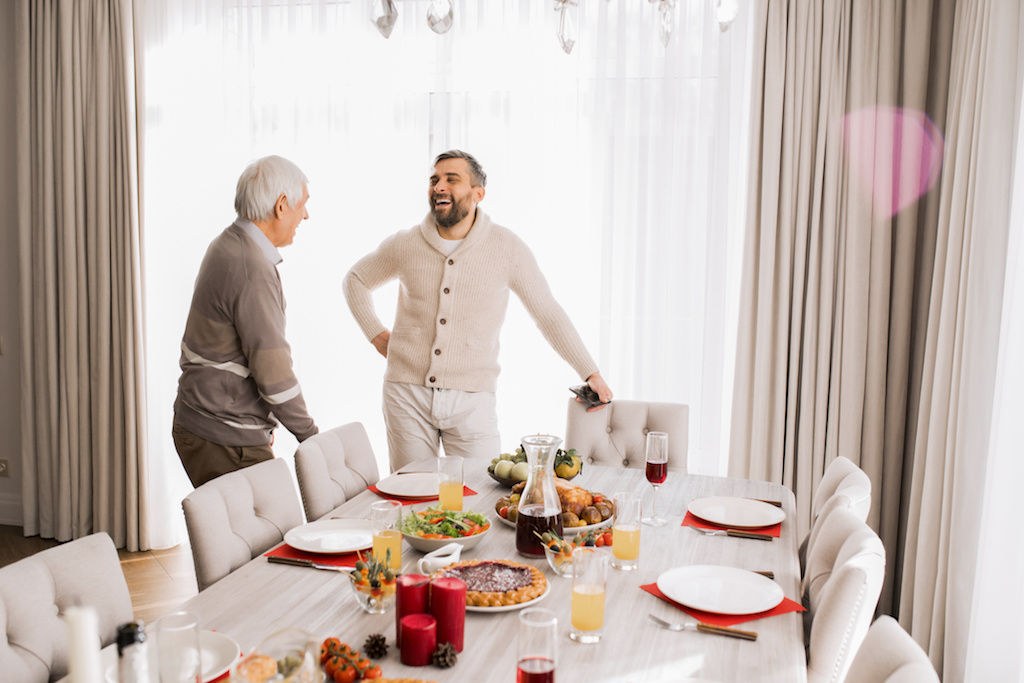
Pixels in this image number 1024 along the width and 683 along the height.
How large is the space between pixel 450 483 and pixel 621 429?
1.04 metres

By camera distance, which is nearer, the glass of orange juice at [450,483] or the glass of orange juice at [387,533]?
the glass of orange juice at [387,533]

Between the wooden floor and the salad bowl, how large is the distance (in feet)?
5.78

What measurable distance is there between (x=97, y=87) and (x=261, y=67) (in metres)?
0.77

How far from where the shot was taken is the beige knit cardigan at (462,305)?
9.10 ft

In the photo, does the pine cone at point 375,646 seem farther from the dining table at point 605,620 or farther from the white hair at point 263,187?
the white hair at point 263,187

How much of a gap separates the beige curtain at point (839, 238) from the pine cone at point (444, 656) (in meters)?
2.30

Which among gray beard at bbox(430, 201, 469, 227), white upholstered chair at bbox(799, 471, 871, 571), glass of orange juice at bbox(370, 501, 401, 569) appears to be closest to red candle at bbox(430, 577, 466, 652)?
glass of orange juice at bbox(370, 501, 401, 569)

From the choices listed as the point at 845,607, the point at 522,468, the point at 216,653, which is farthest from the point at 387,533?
the point at 845,607

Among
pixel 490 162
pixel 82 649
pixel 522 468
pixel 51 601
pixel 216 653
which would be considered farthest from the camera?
pixel 490 162

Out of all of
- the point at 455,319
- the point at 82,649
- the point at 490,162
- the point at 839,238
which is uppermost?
the point at 490,162

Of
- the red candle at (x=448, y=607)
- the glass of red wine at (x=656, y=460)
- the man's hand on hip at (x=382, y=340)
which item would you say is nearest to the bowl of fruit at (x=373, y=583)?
the red candle at (x=448, y=607)

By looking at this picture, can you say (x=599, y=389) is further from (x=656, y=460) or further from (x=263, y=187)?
(x=263, y=187)

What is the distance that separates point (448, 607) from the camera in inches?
48.1

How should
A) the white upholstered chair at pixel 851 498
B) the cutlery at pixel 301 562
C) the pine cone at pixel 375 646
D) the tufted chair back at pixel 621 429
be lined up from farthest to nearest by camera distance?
the tufted chair back at pixel 621 429, the white upholstered chair at pixel 851 498, the cutlery at pixel 301 562, the pine cone at pixel 375 646
